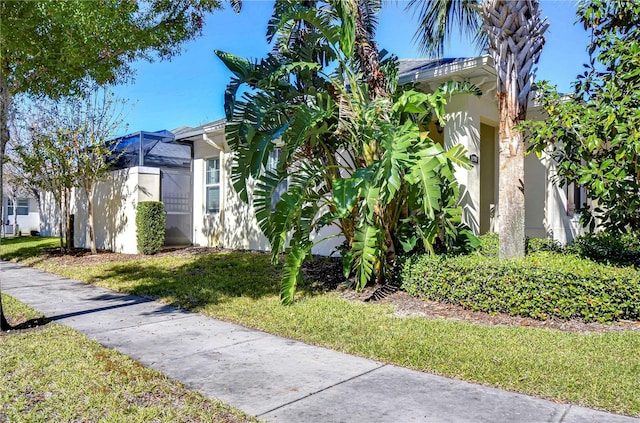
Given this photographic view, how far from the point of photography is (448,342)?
4.82m

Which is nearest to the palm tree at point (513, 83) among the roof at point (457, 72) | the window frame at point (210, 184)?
the roof at point (457, 72)

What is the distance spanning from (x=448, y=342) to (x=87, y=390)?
3496 millimetres

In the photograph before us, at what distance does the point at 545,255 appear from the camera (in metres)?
6.84

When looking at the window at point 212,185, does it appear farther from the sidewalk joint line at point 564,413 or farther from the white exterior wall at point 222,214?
the sidewalk joint line at point 564,413

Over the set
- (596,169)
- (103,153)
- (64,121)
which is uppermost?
(64,121)

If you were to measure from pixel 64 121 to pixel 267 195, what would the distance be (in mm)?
9287

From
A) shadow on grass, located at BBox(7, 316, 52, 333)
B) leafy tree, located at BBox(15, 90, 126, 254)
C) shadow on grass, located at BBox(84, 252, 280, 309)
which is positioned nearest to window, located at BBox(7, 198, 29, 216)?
leafy tree, located at BBox(15, 90, 126, 254)

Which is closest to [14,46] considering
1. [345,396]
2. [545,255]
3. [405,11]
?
[345,396]

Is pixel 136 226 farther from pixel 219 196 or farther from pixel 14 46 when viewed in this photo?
pixel 14 46

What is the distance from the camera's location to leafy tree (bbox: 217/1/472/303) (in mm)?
6086

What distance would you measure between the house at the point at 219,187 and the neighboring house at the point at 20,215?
14337mm

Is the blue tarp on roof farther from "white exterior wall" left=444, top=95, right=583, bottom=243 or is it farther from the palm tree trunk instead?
the palm tree trunk

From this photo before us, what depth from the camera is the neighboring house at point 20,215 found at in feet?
90.1

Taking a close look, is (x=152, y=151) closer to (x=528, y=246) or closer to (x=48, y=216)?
(x=528, y=246)
